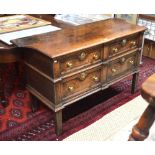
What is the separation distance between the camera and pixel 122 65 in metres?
1.87

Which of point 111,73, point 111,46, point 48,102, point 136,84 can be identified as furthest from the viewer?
point 136,84

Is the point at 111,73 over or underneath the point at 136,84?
over

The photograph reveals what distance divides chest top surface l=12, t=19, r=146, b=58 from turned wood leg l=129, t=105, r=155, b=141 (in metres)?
0.66

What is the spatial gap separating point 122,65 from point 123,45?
0.17 metres

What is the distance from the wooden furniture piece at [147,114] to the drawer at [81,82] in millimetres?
703

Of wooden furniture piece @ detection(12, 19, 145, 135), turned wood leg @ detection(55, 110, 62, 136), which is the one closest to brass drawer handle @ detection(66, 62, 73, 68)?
wooden furniture piece @ detection(12, 19, 145, 135)

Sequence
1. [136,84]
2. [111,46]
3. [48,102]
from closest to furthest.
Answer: [48,102] < [111,46] < [136,84]

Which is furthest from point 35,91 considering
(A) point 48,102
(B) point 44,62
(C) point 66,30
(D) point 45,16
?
(D) point 45,16

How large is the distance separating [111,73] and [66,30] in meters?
0.47

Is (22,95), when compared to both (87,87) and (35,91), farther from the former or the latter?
(87,87)

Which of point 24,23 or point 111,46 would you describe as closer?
point 111,46

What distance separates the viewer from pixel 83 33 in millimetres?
1691

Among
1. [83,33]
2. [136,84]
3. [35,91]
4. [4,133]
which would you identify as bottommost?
[4,133]

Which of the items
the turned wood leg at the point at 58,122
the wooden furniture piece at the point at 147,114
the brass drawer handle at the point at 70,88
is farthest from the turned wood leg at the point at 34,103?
the wooden furniture piece at the point at 147,114
